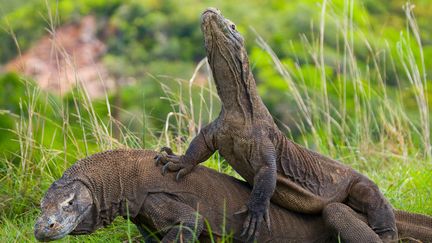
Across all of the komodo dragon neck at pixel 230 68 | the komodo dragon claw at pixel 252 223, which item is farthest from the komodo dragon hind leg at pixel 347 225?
the komodo dragon neck at pixel 230 68

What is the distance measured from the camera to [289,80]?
29.0 ft

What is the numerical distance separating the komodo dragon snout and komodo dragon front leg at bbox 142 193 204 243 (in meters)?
0.39

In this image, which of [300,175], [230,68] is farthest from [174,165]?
[300,175]

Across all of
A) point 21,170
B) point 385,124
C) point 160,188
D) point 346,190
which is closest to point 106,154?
point 160,188

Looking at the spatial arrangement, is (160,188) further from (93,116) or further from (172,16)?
(172,16)

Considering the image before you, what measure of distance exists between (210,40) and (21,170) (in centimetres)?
263

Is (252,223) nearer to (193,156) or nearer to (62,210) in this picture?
(193,156)

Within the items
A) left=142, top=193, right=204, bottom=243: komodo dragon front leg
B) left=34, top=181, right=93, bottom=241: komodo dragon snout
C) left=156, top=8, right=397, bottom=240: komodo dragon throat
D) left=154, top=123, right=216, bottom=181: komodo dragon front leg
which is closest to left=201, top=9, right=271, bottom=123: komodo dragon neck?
left=156, top=8, right=397, bottom=240: komodo dragon throat

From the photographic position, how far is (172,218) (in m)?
5.64

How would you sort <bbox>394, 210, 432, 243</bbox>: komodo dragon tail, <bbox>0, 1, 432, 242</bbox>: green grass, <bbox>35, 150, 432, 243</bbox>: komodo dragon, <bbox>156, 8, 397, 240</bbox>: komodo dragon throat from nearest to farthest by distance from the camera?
<bbox>35, 150, 432, 243</bbox>: komodo dragon, <bbox>156, 8, 397, 240</bbox>: komodo dragon throat, <bbox>394, 210, 432, 243</bbox>: komodo dragon tail, <bbox>0, 1, 432, 242</bbox>: green grass

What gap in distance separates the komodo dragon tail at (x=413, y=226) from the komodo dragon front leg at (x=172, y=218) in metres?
1.42

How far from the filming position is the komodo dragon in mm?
5473

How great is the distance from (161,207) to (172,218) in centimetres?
10

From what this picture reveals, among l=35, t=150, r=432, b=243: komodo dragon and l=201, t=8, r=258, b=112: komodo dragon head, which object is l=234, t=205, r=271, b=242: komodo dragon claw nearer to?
l=35, t=150, r=432, b=243: komodo dragon
